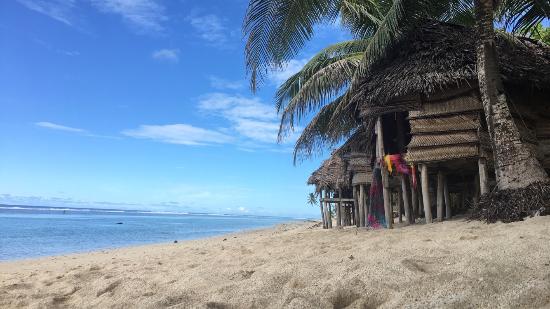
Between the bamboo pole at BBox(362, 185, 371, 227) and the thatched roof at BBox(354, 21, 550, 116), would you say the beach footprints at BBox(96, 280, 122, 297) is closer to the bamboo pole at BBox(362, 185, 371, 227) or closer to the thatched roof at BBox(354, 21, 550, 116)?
the thatched roof at BBox(354, 21, 550, 116)

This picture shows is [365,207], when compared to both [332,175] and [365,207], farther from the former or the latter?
[332,175]

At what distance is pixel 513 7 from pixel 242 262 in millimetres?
7107

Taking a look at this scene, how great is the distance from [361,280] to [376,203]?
8.28 meters

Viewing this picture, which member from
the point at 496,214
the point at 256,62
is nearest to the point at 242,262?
the point at 256,62

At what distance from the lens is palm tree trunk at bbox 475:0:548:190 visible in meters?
7.14

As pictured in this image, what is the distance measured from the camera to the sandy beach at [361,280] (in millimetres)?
3600

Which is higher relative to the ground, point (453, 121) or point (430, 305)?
point (453, 121)

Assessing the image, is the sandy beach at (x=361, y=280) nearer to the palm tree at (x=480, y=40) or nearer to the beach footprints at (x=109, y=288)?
the beach footprints at (x=109, y=288)

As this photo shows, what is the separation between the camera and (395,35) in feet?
32.0

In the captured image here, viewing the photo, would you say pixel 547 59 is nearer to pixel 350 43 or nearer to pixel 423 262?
pixel 350 43

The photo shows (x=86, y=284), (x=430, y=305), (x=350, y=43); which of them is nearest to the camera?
(x=430, y=305)

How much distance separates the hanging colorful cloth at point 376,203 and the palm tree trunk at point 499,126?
174 inches

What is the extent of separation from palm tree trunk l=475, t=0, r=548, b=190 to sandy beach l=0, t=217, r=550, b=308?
108 centimetres

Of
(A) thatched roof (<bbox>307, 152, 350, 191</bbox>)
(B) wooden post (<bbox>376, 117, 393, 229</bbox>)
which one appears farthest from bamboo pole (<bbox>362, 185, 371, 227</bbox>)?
(B) wooden post (<bbox>376, 117, 393, 229</bbox>)
